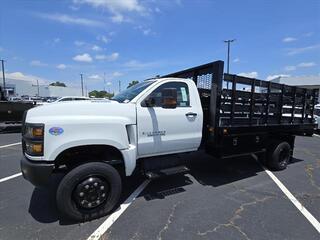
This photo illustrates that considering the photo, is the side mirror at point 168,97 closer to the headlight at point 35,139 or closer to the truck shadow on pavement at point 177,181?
the truck shadow on pavement at point 177,181

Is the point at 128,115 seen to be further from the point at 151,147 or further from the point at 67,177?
the point at 67,177

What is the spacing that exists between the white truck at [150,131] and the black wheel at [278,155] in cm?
3

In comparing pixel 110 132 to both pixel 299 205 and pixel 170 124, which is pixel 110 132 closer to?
pixel 170 124

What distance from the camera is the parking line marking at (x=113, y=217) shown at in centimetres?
313

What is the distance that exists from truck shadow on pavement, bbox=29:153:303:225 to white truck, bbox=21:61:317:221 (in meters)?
0.49

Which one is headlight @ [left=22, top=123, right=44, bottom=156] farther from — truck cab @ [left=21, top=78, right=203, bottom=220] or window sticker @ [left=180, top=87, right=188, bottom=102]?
window sticker @ [left=180, top=87, right=188, bottom=102]

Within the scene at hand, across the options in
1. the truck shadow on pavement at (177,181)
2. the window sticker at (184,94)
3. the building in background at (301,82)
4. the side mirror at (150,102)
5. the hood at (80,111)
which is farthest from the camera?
the building in background at (301,82)

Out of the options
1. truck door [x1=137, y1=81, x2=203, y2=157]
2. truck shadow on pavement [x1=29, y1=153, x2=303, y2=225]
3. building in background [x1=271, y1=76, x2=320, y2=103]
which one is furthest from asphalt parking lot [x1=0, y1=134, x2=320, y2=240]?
building in background [x1=271, y1=76, x2=320, y2=103]

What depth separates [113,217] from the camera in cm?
358

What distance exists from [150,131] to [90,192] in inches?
53.3

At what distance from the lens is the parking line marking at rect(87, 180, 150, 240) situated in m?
3.13

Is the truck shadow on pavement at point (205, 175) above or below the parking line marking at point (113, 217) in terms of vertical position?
above

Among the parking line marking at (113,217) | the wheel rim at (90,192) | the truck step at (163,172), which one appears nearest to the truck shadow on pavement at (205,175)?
the parking line marking at (113,217)

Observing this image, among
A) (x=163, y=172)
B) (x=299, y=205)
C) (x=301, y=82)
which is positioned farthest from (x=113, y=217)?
(x=301, y=82)
